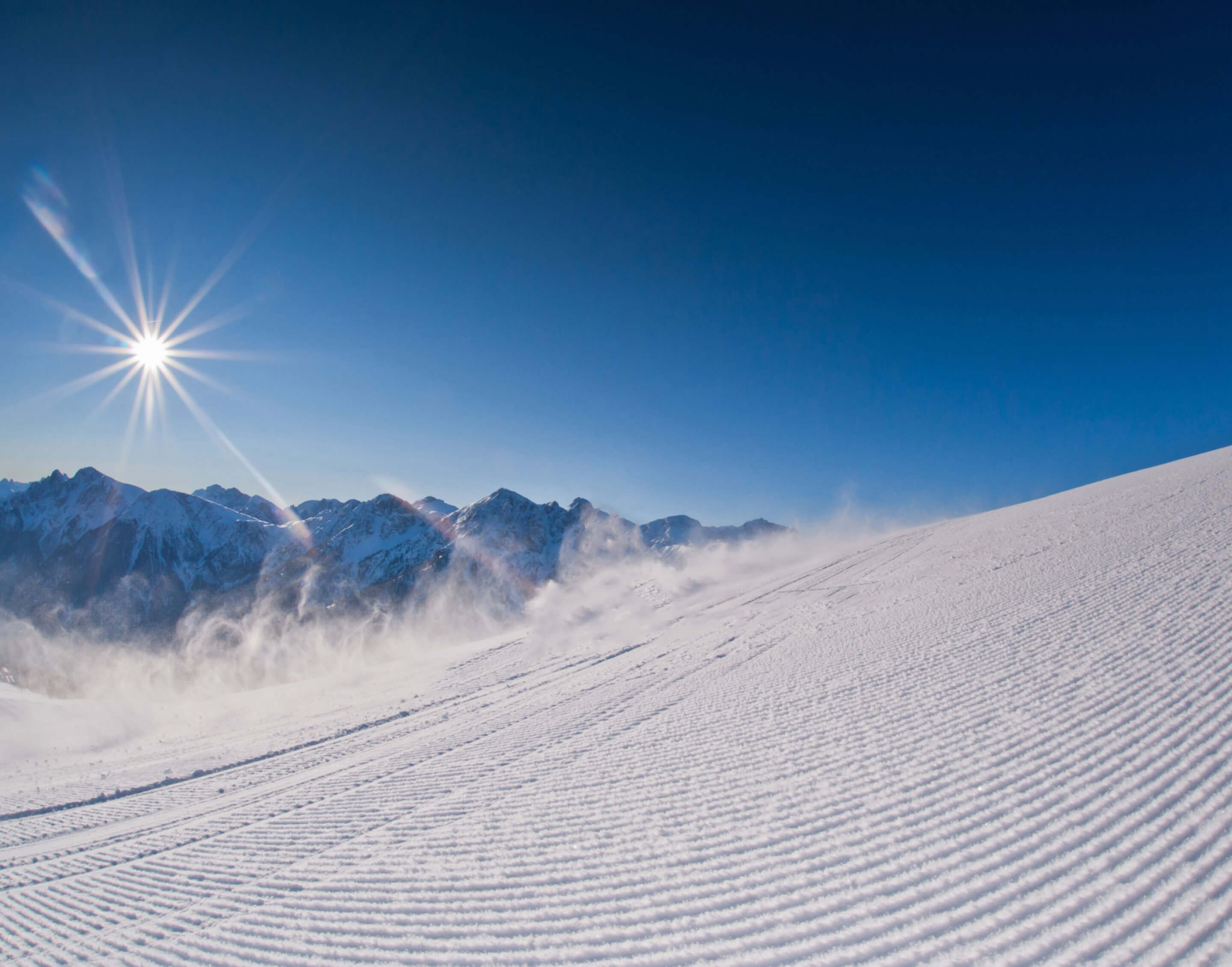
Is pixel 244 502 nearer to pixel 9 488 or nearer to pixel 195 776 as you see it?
pixel 9 488

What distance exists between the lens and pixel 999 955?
10.7 feet

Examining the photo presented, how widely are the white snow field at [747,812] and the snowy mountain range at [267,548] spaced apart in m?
80.2

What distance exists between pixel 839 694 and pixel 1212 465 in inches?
980

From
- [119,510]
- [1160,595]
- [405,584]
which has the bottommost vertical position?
[1160,595]

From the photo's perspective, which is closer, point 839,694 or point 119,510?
point 839,694

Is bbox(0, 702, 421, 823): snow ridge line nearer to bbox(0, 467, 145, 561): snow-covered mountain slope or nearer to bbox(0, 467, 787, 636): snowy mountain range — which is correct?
bbox(0, 467, 787, 636): snowy mountain range

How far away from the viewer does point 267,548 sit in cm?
15088

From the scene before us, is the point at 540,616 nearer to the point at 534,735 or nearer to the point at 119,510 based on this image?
the point at 534,735

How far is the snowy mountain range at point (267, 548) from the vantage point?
108 metres

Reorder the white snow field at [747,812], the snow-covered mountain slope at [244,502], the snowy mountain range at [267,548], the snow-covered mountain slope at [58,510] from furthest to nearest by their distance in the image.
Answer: the snow-covered mountain slope at [244,502], the snow-covered mountain slope at [58,510], the snowy mountain range at [267,548], the white snow field at [747,812]

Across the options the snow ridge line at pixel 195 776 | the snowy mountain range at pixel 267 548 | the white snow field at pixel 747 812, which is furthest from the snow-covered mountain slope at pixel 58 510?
the snow ridge line at pixel 195 776

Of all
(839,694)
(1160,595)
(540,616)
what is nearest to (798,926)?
(839,694)

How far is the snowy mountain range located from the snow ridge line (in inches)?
3036

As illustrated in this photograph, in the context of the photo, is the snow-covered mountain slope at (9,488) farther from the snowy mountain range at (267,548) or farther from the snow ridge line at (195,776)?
the snow ridge line at (195,776)
